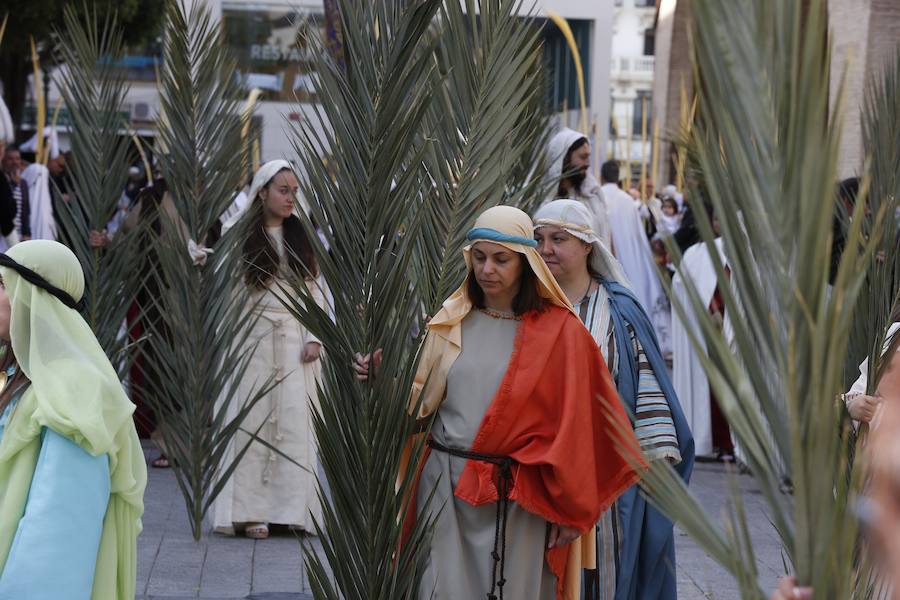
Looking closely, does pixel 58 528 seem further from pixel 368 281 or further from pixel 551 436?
pixel 551 436

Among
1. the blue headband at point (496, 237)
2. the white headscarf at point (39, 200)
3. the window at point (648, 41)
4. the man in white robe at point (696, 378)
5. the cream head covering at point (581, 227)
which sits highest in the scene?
the blue headband at point (496, 237)

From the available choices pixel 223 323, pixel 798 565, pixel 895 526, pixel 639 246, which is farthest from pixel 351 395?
pixel 639 246

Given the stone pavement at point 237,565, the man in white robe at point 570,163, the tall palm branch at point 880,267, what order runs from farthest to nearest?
the man in white robe at point 570,163
the stone pavement at point 237,565
the tall palm branch at point 880,267

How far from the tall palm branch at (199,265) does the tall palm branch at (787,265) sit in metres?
5.75

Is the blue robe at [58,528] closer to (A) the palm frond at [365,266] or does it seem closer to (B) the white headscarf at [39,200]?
(A) the palm frond at [365,266]

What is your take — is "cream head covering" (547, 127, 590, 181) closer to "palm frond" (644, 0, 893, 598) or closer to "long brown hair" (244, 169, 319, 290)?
"long brown hair" (244, 169, 319, 290)

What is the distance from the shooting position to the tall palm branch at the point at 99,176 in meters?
7.93

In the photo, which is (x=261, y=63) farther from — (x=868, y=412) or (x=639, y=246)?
(x=868, y=412)

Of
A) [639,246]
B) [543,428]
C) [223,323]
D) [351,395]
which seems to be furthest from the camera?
[639,246]

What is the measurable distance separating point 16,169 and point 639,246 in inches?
239

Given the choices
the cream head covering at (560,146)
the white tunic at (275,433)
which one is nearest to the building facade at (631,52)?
the cream head covering at (560,146)

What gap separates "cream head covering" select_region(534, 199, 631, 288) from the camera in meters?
5.56

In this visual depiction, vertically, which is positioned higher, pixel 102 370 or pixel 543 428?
pixel 102 370

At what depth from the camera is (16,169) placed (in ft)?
45.3
